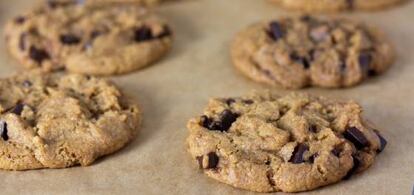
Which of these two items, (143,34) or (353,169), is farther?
(143,34)

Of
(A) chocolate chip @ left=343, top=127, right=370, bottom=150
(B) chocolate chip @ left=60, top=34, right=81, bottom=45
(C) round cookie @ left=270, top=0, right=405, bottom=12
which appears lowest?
(A) chocolate chip @ left=343, top=127, right=370, bottom=150

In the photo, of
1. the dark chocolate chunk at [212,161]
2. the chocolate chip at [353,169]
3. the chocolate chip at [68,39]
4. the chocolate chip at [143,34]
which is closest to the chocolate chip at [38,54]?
the chocolate chip at [68,39]

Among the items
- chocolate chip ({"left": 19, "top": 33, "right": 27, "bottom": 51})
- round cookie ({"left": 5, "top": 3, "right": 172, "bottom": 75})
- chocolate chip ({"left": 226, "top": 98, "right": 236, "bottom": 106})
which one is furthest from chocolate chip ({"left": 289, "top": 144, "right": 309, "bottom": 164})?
chocolate chip ({"left": 19, "top": 33, "right": 27, "bottom": 51})

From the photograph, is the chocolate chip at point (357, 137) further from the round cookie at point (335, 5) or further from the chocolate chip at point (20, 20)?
the chocolate chip at point (20, 20)

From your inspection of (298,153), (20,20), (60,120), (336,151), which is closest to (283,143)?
(298,153)

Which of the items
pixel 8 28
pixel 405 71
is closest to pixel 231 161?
pixel 405 71

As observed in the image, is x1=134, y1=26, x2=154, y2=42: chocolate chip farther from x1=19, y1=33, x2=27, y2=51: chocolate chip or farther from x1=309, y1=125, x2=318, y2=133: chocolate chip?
x1=309, y1=125, x2=318, y2=133: chocolate chip

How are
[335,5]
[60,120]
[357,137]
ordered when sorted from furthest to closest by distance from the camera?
[335,5], [60,120], [357,137]

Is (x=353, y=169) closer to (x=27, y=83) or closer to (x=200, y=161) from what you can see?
(x=200, y=161)
